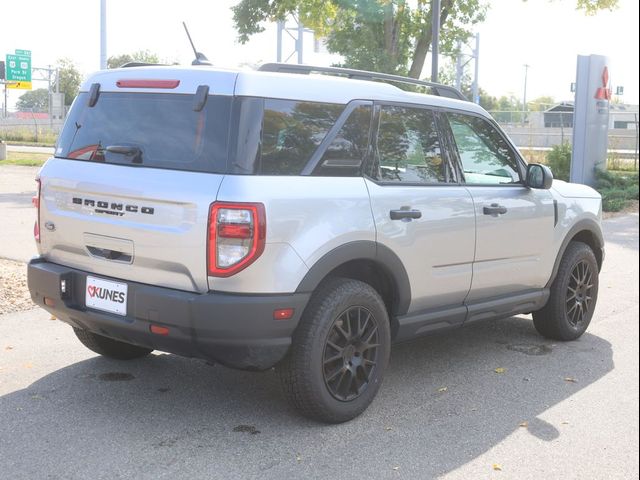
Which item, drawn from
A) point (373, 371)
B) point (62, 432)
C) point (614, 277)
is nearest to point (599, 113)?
point (614, 277)

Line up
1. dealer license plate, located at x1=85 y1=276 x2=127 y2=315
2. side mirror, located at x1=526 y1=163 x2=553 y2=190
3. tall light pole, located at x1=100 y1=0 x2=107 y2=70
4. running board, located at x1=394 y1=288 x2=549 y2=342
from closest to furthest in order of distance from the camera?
1. dealer license plate, located at x1=85 y1=276 x2=127 y2=315
2. running board, located at x1=394 y1=288 x2=549 y2=342
3. side mirror, located at x1=526 y1=163 x2=553 y2=190
4. tall light pole, located at x1=100 y1=0 x2=107 y2=70

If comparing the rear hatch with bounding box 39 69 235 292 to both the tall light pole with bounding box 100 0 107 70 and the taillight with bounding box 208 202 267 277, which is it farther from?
the tall light pole with bounding box 100 0 107 70

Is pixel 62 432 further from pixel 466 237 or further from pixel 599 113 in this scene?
Result: pixel 599 113

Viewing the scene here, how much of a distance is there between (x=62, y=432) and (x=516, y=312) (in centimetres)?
322

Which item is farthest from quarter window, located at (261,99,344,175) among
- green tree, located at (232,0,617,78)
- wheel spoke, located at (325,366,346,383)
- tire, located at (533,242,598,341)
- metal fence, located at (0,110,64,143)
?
metal fence, located at (0,110,64,143)

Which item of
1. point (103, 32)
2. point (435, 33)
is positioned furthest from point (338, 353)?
point (103, 32)

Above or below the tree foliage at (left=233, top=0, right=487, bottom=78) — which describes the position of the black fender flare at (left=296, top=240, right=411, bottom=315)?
below

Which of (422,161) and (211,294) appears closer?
(211,294)

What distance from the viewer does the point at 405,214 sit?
4555 millimetres

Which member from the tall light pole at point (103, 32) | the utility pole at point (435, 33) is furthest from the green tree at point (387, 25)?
the utility pole at point (435, 33)

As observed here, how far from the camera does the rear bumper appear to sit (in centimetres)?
382

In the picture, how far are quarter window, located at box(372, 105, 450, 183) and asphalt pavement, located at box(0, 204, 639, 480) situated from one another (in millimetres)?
1367

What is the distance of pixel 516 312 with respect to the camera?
5.67m

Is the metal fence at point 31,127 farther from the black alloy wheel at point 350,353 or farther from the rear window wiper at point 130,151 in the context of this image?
the black alloy wheel at point 350,353
